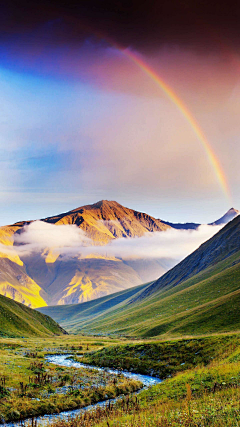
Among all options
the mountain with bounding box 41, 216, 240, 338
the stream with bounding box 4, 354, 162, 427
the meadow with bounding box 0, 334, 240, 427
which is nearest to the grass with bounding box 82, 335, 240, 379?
the meadow with bounding box 0, 334, 240, 427

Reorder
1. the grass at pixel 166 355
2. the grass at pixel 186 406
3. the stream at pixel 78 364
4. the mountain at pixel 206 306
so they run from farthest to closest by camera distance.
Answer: the mountain at pixel 206 306
the grass at pixel 166 355
the stream at pixel 78 364
the grass at pixel 186 406

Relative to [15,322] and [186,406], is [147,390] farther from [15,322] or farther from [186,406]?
[15,322]

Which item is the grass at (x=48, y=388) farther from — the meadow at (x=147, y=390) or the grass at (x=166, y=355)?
the grass at (x=166, y=355)

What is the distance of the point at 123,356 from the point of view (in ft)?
164

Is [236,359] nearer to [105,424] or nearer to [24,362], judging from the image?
[105,424]

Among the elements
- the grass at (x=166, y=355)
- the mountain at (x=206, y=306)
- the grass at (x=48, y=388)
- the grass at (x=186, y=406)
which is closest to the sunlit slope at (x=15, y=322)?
the mountain at (x=206, y=306)

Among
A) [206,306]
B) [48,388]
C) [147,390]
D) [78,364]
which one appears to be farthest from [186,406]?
[206,306]

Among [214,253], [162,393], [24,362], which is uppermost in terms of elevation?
[214,253]

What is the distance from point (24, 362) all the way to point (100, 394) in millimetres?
17883

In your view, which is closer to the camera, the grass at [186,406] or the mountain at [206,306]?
the grass at [186,406]

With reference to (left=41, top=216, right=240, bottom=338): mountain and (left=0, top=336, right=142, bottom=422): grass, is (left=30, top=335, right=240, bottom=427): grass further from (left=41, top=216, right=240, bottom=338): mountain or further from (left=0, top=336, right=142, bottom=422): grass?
(left=41, top=216, right=240, bottom=338): mountain

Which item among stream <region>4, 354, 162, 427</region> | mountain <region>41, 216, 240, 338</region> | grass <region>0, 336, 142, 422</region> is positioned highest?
mountain <region>41, 216, 240, 338</region>

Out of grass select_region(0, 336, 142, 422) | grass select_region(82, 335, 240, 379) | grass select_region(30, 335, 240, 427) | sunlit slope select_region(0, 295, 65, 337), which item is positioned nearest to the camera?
grass select_region(30, 335, 240, 427)

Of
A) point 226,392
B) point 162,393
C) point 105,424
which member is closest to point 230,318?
A: point 162,393
